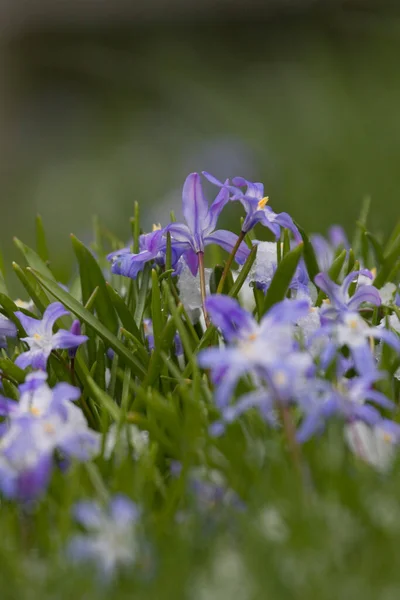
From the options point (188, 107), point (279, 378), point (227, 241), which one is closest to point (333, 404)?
point (279, 378)

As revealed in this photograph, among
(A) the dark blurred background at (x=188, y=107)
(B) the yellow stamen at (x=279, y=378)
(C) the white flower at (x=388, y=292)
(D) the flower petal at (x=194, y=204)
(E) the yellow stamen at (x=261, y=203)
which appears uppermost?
(E) the yellow stamen at (x=261, y=203)

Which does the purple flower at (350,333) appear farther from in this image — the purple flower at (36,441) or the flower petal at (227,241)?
the purple flower at (36,441)

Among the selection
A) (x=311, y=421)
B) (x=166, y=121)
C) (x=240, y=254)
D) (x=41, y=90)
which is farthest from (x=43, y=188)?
A: (x=311, y=421)

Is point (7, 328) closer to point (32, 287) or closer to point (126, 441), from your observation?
point (32, 287)

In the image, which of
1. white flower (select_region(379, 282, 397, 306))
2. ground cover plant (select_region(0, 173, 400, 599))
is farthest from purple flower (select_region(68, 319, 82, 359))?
white flower (select_region(379, 282, 397, 306))

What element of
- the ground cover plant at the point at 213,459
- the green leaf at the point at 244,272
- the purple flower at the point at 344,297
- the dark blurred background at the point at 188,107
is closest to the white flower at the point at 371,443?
the ground cover plant at the point at 213,459

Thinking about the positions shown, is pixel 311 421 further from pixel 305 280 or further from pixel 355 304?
pixel 305 280

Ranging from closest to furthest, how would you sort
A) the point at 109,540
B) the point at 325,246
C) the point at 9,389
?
the point at 109,540 → the point at 9,389 → the point at 325,246
